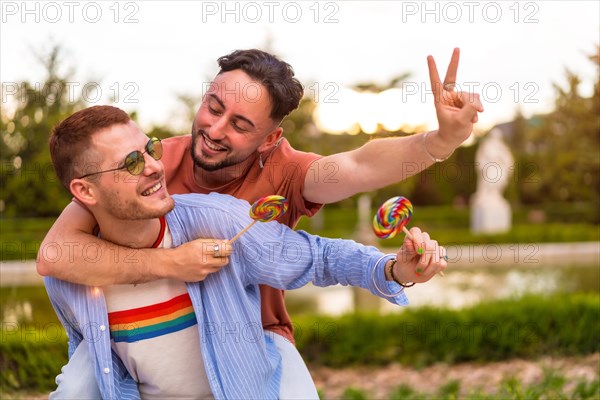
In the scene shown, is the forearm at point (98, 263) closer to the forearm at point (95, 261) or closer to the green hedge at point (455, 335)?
the forearm at point (95, 261)

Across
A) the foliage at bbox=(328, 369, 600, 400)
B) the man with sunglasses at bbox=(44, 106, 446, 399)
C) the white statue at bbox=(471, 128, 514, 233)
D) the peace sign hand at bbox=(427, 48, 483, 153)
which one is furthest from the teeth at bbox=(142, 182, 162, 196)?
the white statue at bbox=(471, 128, 514, 233)

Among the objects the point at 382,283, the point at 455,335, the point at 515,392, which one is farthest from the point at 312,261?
the point at 455,335

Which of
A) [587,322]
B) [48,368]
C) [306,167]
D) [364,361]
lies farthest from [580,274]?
[306,167]

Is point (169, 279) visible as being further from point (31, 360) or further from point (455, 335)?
point (455, 335)

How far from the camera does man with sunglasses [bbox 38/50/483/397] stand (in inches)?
98.4

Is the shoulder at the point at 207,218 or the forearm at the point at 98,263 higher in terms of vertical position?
the shoulder at the point at 207,218

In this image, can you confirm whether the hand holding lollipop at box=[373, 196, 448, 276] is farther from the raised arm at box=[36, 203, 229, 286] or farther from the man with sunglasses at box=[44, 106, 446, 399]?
the raised arm at box=[36, 203, 229, 286]

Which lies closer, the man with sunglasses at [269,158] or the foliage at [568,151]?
the man with sunglasses at [269,158]

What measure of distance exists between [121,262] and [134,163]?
0.31 m

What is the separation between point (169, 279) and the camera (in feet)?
8.05

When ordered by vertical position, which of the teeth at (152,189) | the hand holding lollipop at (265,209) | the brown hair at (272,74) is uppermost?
the brown hair at (272,74)

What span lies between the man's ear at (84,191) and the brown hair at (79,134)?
3 cm

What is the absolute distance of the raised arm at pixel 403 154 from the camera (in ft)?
8.20

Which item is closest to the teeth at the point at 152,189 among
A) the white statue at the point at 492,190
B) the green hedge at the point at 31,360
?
the green hedge at the point at 31,360
